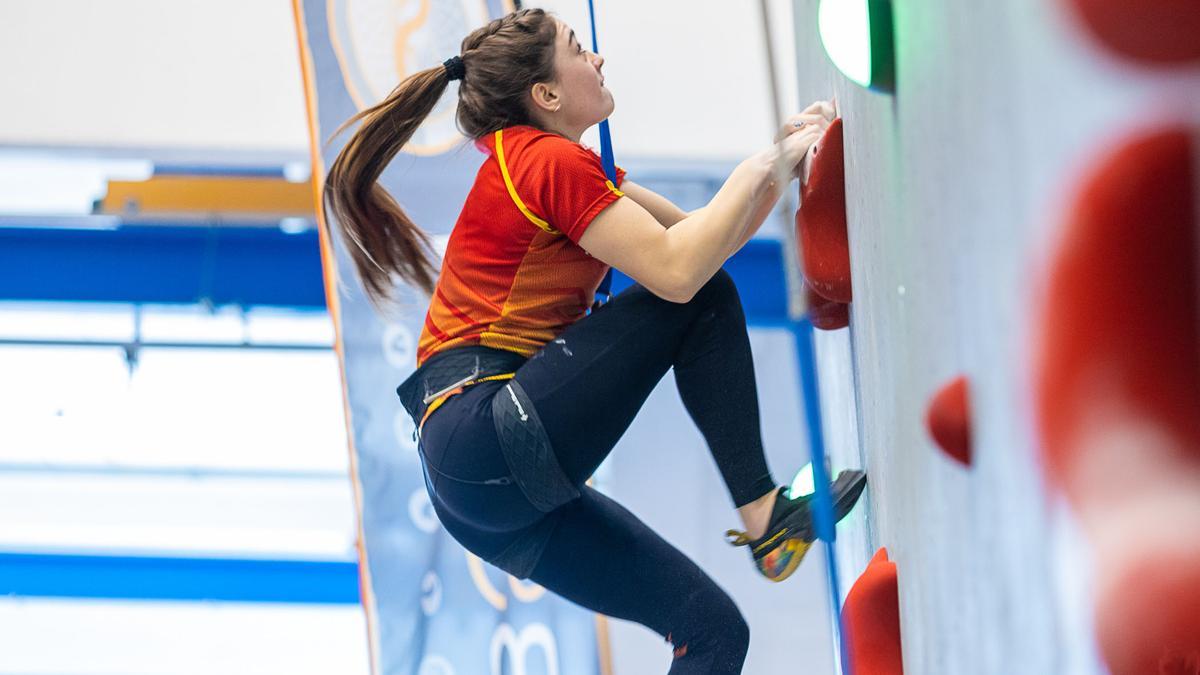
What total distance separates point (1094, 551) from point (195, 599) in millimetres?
4416

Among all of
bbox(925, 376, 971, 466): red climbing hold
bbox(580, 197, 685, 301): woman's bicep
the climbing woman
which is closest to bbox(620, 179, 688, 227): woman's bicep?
the climbing woman

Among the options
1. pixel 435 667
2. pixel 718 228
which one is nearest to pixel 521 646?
pixel 435 667

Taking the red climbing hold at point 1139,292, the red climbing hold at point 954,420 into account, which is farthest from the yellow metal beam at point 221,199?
the red climbing hold at point 1139,292

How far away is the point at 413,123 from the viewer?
1526 mm

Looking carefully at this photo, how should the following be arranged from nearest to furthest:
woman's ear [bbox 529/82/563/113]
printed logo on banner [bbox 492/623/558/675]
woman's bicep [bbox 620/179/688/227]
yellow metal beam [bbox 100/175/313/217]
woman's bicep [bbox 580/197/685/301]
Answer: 1. woman's bicep [bbox 580/197/685/301]
2. woman's ear [bbox 529/82/563/113]
3. woman's bicep [bbox 620/179/688/227]
4. printed logo on banner [bbox 492/623/558/675]
5. yellow metal beam [bbox 100/175/313/217]

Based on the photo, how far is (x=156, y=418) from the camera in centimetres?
447

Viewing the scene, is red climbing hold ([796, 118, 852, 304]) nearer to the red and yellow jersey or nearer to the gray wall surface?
the gray wall surface

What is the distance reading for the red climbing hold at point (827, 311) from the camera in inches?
57.4

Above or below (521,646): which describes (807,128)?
above

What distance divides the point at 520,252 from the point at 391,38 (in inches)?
64.0

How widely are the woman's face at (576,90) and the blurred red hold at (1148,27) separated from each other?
37.7 inches

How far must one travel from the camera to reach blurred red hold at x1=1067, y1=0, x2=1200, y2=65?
0.48m

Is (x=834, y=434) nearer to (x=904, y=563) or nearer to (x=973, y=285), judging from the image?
(x=904, y=563)

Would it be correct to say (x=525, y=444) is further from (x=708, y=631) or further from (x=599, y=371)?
(x=708, y=631)
